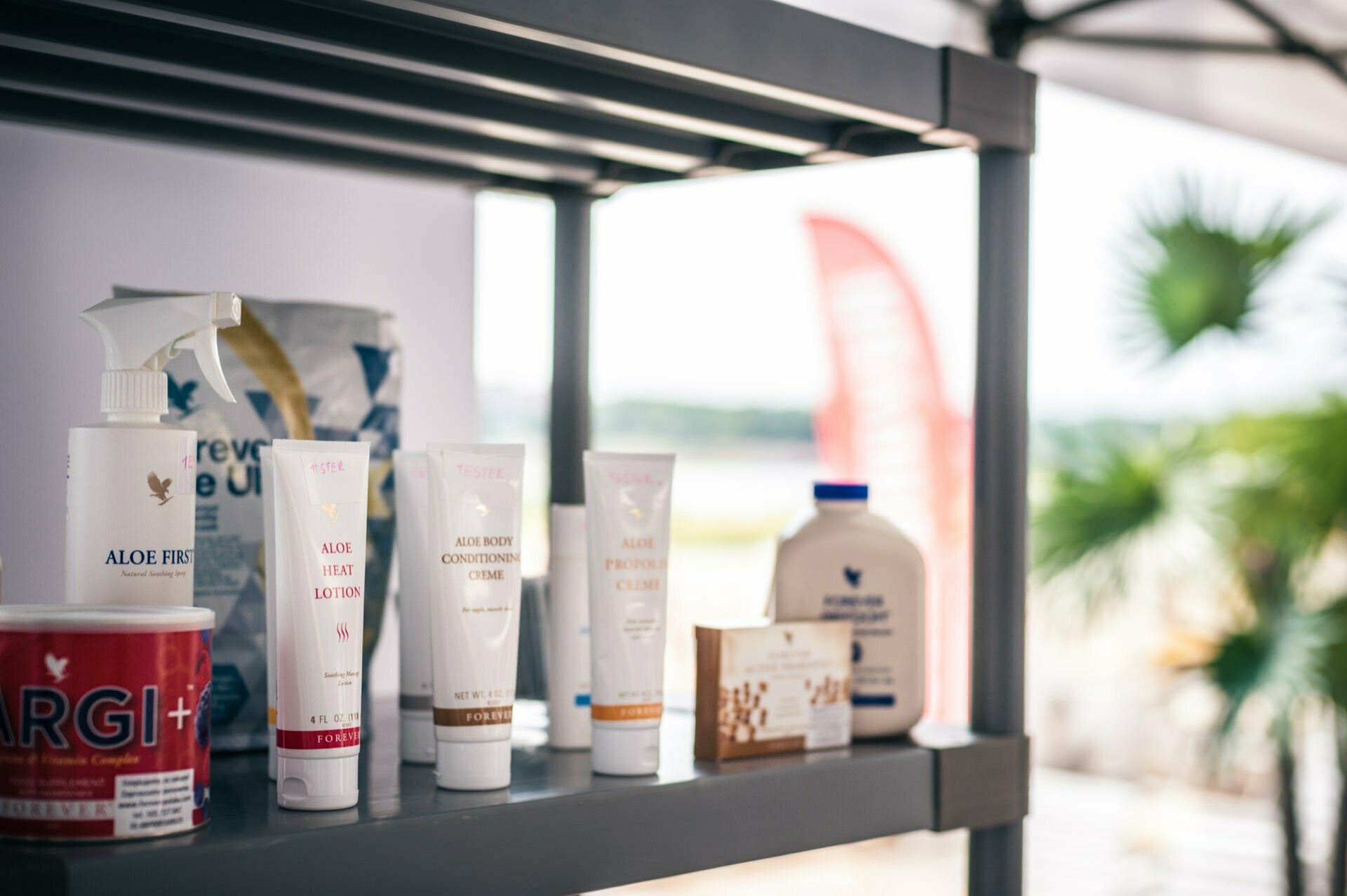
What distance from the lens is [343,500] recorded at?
397mm

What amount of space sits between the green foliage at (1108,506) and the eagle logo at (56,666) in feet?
7.40

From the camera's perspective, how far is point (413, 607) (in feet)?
1.64

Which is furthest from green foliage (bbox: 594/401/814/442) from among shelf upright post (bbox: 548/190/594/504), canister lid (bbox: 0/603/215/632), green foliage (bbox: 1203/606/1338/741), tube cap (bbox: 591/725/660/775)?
canister lid (bbox: 0/603/215/632)

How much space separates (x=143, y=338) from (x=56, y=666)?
11 centimetres

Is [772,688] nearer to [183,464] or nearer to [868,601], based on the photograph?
[868,601]

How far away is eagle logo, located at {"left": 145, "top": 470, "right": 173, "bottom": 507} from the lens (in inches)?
15.5

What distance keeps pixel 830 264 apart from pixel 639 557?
2.14 metres

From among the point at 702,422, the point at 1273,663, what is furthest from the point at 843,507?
the point at 702,422

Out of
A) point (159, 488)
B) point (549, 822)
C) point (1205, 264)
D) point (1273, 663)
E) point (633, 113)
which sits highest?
point (1205, 264)

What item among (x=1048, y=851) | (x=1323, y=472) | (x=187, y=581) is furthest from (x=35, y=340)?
(x=1048, y=851)

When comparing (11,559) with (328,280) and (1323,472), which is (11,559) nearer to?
(328,280)

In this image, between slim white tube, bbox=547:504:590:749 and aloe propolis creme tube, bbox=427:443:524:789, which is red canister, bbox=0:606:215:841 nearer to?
aloe propolis creme tube, bbox=427:443:524:789

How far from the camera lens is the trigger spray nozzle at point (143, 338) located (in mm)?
395

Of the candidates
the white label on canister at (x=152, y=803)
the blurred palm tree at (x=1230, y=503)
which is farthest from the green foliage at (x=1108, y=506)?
the white label on canister at (x=152, y=803)
